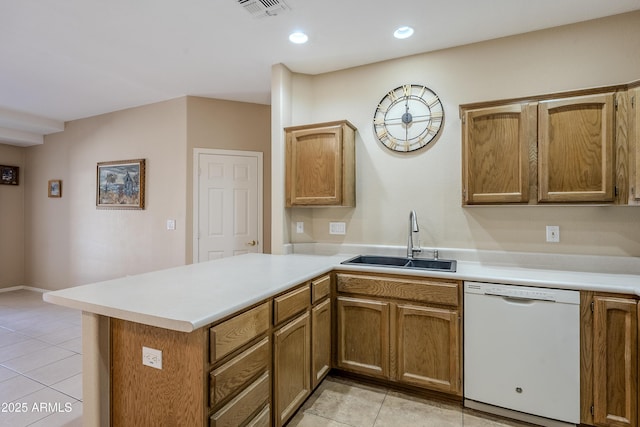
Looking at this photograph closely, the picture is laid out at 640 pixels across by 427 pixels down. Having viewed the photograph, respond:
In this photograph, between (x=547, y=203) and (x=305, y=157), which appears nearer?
(x=547, y=203)

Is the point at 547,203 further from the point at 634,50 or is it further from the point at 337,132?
the point at 337,132

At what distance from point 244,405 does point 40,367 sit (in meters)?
2.39

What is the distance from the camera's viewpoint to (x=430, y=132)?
2660 mm

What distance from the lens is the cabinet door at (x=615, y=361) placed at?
5.49 ft

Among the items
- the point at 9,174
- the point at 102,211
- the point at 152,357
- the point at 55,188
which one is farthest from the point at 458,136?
the point at 9,174

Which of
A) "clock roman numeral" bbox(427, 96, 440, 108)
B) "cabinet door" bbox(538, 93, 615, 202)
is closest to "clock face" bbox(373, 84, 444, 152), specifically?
"clock roman numeral" bbox(427, 96, 440, 108)

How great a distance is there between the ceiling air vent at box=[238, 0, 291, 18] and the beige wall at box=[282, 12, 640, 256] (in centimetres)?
84

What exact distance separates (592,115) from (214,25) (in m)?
2.64

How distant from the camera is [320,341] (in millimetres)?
2191

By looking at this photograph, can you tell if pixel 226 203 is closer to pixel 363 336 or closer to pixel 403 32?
pixel 363 336

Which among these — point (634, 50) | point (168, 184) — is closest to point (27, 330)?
point (168, 184)

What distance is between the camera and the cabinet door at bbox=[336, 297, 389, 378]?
2.22m

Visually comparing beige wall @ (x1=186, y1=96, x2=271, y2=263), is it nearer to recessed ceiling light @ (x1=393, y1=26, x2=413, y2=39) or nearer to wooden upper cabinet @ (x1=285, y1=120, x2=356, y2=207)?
wooden upper cabinet @ (x1=285, y1=120, x2=356, y2=207)

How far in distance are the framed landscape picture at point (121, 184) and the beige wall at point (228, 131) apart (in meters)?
0.82
